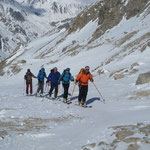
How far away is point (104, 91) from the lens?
16.3m

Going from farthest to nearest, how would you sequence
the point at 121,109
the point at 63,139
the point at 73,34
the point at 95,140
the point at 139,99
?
the point at 73,34 < the point at 139,99 < the point at 121,109 < the point at 63,139 < the point at 95,140

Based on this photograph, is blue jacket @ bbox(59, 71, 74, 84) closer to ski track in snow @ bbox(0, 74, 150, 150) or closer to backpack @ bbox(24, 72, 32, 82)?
ski track in snow @ bbox(0, 74, 150, 150)

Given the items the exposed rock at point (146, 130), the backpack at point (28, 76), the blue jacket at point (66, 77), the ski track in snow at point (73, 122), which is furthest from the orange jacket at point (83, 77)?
the backpack at point (28, 76)

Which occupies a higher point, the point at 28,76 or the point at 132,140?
the point at 28,76

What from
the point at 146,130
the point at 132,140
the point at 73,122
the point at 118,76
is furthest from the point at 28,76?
the point at 132,140

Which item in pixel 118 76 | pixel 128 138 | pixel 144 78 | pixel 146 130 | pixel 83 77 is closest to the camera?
pixel 128 138

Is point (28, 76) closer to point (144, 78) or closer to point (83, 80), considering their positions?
point (83, 80)

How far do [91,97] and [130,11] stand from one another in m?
39.8

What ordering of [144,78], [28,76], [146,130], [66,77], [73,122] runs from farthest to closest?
Result: [28,76] < [144,78] < [66,77] < [73,122] < [146,130]

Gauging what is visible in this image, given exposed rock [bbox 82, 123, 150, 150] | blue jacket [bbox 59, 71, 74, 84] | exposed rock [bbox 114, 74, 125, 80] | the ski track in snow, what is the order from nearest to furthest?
exposed rock [bbox 82, 123, 150, 150]
the ski track in snow
blue jacket [bbox 59, 71, 74, 84]
exposed rock [bbox 114, 74, 125, 80]

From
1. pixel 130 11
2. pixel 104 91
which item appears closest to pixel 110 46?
pixel 130 11

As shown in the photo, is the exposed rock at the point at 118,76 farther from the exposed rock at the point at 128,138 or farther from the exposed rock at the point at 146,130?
the exposed rock at the point at 146,130

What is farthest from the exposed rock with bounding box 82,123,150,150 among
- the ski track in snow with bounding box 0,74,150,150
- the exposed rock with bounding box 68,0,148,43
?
the exposed rock with bounding box 68,0,148,43

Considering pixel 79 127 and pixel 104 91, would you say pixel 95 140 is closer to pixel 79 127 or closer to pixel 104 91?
pixel 79 127
